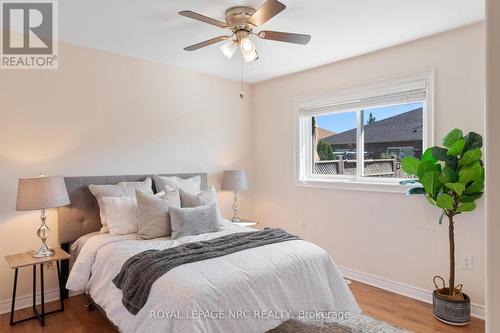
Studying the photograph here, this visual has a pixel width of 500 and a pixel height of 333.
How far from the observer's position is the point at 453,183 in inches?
93.6

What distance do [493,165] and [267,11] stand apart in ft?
5.93

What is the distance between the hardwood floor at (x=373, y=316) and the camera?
2.43m

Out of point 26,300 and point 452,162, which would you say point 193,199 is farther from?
point 452,162

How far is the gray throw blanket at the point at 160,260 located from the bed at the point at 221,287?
0.06 m

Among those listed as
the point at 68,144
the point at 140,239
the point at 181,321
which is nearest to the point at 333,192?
the point at 140,239

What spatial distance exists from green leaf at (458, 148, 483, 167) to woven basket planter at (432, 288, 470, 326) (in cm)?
111

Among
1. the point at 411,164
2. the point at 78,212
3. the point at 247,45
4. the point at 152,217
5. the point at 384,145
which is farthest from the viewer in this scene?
the point at 384,145

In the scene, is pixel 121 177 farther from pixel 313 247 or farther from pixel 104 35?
pixel 313 247

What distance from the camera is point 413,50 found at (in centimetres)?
299

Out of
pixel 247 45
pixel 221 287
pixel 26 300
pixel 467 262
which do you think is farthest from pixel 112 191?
pixel 467 262

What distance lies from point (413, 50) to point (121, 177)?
327cm

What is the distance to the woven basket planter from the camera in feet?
8.04

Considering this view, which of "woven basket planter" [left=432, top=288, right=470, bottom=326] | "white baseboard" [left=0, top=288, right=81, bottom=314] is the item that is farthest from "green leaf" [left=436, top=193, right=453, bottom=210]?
"white baseboard" [left=0, top=288, right=81, bottom=314]

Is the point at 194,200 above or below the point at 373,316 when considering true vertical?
above
